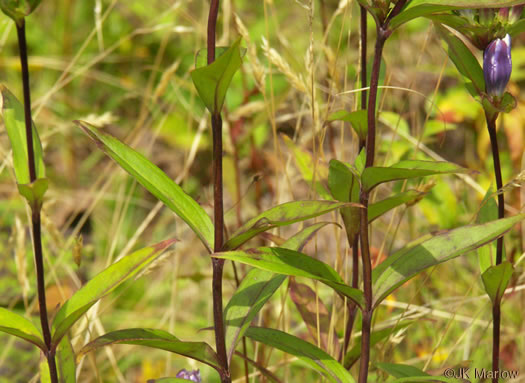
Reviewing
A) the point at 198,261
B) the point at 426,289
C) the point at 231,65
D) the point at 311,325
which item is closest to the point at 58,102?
the point at 198,261

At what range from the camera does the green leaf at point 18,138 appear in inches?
28.8

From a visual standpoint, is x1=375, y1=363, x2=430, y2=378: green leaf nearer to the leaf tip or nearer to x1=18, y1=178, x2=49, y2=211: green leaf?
the leaf tip

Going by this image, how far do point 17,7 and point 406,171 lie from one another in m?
0.42

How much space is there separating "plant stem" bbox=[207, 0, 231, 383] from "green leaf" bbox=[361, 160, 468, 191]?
15 cm

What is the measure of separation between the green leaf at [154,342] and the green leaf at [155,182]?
0.35 feet

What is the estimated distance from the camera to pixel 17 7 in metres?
0.63

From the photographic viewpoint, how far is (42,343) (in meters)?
0.72

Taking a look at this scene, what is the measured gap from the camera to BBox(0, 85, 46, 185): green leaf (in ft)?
2.40

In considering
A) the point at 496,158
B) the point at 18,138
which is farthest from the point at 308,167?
the point at 18,138

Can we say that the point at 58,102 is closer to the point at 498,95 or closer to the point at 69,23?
the point at 69,23

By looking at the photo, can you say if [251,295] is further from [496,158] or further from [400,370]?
[496,158]

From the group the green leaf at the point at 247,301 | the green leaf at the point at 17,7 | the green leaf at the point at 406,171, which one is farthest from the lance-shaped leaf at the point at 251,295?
the green leaf at the point at 17,7

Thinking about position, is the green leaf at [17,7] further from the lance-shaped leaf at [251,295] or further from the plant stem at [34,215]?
the lance-shaped leaf at [251,295]

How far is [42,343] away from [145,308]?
106 centimetres
